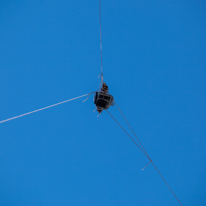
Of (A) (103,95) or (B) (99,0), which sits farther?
(B) (99,0)

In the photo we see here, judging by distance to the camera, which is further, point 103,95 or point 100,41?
point 100,41

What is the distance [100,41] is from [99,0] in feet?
9.35

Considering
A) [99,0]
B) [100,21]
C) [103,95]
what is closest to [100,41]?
[100,21]

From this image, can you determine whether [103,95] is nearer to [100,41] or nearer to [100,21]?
[100,41]

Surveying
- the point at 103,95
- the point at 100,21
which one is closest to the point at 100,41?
the point at 100,21

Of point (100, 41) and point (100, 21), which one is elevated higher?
point (100, 21)

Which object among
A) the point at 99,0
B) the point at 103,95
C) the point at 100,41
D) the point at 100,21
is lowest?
the point at 103,95

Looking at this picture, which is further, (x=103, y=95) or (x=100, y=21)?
(x=100, y=21)

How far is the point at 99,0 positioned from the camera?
10.7 metres

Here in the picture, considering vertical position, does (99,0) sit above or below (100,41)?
above

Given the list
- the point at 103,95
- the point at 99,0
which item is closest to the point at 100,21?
the point at 99,0

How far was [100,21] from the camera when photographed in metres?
10.8

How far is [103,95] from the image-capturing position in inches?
235

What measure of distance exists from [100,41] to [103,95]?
6.04 meters
